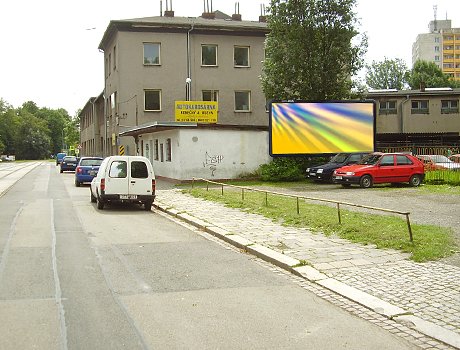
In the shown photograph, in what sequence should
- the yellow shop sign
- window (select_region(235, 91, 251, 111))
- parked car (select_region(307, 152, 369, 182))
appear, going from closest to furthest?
parked car (select_region(307, 152, 369, 182)) < the yellow shop sign < window (select_region(235, 91, 251, 111))

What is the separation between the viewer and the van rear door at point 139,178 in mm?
15086

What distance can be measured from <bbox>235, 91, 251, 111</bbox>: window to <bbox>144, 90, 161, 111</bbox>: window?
632cm

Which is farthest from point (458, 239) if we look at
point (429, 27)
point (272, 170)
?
point (429, 27)

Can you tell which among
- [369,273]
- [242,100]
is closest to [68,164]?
[242,100]

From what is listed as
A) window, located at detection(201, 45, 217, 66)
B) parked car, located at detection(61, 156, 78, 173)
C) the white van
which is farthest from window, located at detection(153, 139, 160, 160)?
parked car, located at detection(61, 156, 78, 173)

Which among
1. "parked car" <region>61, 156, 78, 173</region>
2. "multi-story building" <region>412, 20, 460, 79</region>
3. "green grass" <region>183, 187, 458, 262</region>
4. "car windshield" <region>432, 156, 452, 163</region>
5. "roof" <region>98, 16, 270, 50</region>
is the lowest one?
"green grass" <region>183, 187, 458, 262</region>

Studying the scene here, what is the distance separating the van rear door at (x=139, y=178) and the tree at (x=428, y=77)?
68.6 m

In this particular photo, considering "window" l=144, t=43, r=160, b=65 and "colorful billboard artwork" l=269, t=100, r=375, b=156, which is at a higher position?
"window" l=144, t=43, r=160, b=65

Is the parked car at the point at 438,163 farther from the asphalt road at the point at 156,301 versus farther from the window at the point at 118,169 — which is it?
the asphalt road at the point at 156,301

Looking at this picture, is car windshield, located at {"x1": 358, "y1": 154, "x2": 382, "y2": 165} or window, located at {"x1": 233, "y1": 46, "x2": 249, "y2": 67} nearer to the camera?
car windshield, located at {"x1": 358, "y1": 154, "x2": 382, "y2": 165}

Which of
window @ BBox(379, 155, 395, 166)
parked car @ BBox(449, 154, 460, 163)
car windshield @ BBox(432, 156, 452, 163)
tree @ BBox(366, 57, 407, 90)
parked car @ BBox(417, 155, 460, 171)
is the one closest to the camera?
window @ BBox(379, 155, 395, 166)

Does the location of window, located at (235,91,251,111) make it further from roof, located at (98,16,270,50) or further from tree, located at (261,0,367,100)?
tree, located at (261,0,367,100)

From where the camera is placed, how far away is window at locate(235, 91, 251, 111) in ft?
128

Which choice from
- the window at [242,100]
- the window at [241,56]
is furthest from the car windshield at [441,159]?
the window at [241,56]
